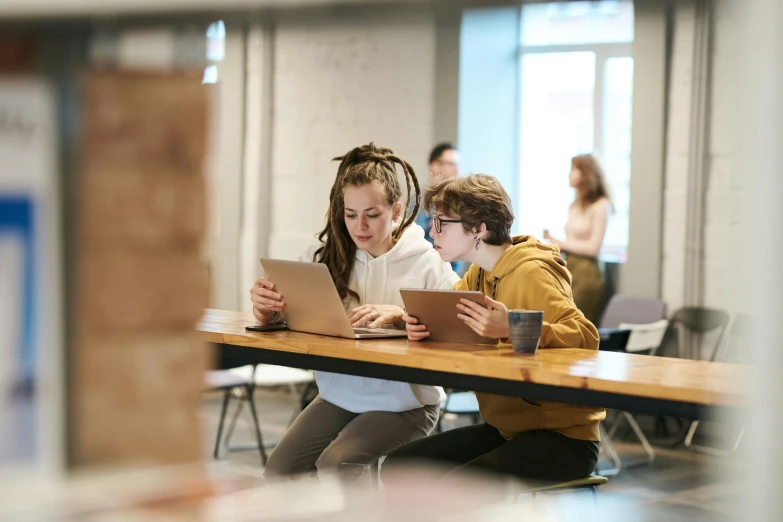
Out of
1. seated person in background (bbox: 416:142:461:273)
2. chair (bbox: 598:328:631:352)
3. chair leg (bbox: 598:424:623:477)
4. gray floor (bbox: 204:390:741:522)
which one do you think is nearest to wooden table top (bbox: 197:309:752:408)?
gray floor (bbox: 204:390:741:522)

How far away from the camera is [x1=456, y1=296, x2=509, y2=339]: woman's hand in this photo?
2.03 metres

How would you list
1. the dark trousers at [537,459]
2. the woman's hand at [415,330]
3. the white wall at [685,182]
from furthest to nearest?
the white wall at [685,182], the woman's hand at [415,330], the dark trousers at [537,459]

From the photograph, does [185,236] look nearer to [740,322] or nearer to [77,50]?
[77,50]

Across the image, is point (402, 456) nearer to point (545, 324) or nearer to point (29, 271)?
point (545, 324)

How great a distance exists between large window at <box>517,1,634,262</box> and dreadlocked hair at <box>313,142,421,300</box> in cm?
311

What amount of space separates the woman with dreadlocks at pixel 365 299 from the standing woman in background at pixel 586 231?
2.55m

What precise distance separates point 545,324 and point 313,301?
0.60 m

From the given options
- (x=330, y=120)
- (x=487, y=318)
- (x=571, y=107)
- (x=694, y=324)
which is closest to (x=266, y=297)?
(x=487, y=318)

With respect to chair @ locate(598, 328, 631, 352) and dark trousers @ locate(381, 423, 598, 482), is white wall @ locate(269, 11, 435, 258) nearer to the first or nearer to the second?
chair @ locate(598, 328, 631, 352)

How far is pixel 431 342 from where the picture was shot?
224 cm

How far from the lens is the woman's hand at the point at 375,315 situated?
244 centimetres

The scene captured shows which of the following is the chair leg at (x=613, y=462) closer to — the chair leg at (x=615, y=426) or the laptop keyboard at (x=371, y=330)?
the chair leg at (x=615, y=426)

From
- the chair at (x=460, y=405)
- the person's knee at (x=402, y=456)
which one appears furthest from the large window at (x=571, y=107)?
the person's knee at (x=402, y=456)

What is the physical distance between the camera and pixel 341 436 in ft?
7.75
